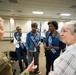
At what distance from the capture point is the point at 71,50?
46.1 inches

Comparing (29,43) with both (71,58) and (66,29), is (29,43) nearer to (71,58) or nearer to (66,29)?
(66,29)

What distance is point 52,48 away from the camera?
2.91 metres

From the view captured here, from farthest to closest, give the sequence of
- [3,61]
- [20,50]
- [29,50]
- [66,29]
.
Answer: [20,50], [29,50], [66,29], [3,61]

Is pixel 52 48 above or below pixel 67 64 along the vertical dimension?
below

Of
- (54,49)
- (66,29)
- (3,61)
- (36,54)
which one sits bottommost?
(36,54)

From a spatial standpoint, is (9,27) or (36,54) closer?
(36,54)

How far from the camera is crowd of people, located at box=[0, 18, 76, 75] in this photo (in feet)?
3.76

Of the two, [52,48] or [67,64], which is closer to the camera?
[67,64]

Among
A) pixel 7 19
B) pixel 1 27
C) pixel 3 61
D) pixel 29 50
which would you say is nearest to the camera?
pixel 3 61

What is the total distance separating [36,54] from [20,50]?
640 millimetres

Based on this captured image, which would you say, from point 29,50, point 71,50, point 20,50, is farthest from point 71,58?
point 20,50

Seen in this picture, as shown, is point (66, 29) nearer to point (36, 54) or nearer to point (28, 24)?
point (36, 54)

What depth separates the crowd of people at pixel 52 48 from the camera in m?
1.15

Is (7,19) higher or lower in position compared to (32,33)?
higher
